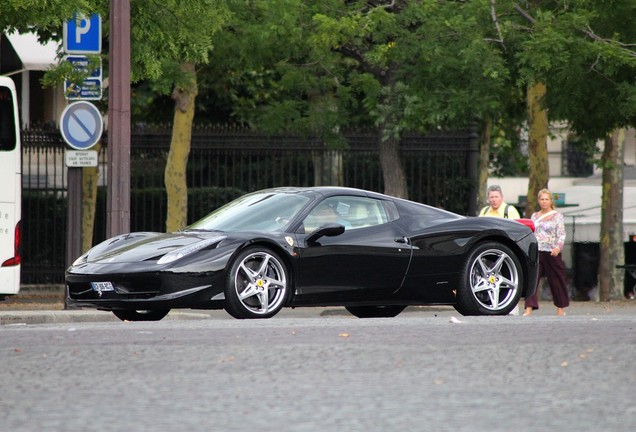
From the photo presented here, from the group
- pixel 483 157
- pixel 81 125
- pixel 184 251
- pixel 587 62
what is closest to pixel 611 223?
pixel 483 157

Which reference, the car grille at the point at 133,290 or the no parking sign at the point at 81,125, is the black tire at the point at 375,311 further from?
the no parking sign at the point at 81,125

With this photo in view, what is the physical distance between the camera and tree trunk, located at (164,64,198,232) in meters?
23.3

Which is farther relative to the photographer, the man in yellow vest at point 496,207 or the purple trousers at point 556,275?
the purple trousers at point 556,275

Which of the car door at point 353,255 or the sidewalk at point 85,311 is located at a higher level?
the car door at point 353,255

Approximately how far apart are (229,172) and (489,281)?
1183 cm

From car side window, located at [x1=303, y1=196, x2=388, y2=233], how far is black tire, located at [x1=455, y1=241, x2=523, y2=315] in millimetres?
939

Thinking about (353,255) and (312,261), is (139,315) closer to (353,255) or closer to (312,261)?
(312,261)

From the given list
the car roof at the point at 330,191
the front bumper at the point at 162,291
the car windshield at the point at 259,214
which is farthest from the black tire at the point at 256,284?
the car roof at the point at 330,191

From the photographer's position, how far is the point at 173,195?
2347cm

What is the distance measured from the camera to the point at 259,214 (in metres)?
13.1

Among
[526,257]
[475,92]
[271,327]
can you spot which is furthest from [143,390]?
[475,92]

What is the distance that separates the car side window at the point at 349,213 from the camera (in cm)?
1306

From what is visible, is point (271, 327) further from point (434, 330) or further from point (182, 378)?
point (182, 378)

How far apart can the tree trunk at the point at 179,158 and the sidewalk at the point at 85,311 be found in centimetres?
227
